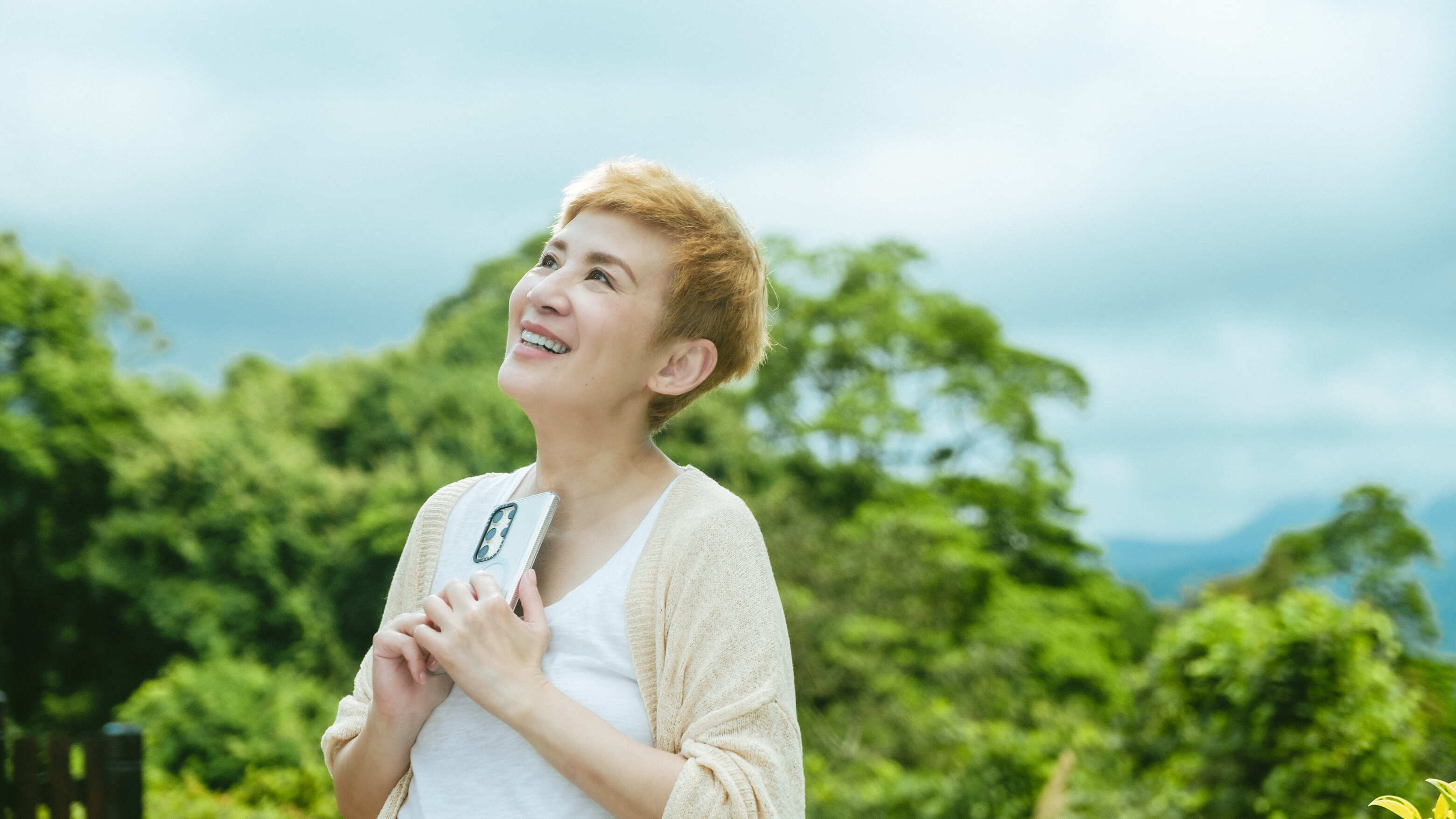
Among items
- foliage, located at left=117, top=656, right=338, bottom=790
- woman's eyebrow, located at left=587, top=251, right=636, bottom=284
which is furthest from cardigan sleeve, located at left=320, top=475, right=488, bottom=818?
foliage, located at left=117, top=656, right=338, bottom=790

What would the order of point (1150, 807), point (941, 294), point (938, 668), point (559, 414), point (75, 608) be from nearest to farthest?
1. point (559, 414)
2. point (1150, 807)
3. point (938, 668)
4. point (75, 608)
5. point (941, 294)

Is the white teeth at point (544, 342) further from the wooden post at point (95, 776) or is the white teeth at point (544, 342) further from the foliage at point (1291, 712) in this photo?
the foliage at point (1291, 712)

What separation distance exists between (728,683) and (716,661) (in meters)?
0.02

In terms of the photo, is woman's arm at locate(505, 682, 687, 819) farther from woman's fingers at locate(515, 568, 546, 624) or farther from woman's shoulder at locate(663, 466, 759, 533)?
woman's shoulder at locate(663, 466, 759, 533)

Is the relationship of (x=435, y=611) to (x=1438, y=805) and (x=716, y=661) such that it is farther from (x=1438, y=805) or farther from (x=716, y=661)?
(x=1438, y=805)

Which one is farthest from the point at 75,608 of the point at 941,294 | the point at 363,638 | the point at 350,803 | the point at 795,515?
the point at 350,803

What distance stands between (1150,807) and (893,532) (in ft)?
27.1

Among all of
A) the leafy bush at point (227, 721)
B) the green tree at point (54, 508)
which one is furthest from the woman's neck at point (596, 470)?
the green tree at point (54, 508)

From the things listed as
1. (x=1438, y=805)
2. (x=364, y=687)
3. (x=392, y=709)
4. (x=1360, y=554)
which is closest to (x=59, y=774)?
(x=364, y=687)

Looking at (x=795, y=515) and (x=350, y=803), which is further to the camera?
(x=795, y=515)

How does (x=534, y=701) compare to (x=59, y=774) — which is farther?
(x=59, y=774)

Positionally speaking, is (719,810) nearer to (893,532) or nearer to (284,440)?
(893,532)

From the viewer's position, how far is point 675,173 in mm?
1288

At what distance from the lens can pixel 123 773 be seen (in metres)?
3.03
